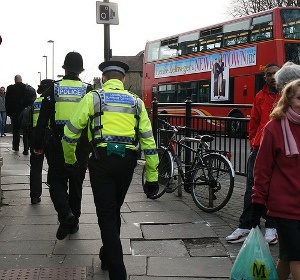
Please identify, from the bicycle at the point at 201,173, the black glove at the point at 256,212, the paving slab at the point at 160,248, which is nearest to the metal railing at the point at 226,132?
the bicycle at the point at 201,173

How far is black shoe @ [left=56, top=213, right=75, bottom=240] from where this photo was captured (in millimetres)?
5156

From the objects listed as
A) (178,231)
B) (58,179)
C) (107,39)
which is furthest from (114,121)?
(107,39)

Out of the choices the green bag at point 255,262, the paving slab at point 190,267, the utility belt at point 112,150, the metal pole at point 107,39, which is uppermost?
the metal pole at point 107,39

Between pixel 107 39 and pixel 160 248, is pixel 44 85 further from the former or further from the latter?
pixel 107 39

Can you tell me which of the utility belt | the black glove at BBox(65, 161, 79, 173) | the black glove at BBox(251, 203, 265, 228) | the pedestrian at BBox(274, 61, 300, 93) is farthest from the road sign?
the black glove at BBox(251, 203, 265, 228)

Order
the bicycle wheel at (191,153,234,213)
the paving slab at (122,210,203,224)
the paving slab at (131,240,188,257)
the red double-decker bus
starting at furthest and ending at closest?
the red double-decker bus → the bicycle wheel at (191,153,234,213) → the paving slab at (122,210,203,224) → the paving slab at (131,240,188,257)

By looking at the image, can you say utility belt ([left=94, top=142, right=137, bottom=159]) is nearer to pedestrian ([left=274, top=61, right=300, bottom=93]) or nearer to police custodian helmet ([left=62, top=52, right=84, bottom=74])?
pedestrian ([left=274, top=61, right=300, bottom=93])

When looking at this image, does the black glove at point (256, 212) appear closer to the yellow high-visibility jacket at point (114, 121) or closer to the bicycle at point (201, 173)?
the yellow high-visibility jacket at point (114, 121)

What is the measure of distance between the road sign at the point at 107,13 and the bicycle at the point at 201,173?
4209mm

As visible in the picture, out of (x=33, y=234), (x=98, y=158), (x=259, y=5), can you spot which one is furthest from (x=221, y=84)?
(x=259, y=5)

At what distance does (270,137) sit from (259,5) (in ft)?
139

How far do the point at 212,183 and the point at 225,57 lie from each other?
13.4 metres

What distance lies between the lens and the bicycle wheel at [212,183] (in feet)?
21.0

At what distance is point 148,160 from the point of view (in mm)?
4148
